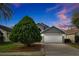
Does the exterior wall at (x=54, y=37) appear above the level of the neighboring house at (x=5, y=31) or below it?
below

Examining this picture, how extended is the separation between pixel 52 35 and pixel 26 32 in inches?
15.6

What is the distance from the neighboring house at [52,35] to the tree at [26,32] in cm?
9

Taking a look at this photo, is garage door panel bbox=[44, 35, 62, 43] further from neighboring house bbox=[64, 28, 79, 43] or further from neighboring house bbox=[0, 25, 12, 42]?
neighboring house bbox=[0, 25, 12, 42]

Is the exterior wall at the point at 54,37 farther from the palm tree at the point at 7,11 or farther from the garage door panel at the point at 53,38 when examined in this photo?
the palm tree at the point at 7,11

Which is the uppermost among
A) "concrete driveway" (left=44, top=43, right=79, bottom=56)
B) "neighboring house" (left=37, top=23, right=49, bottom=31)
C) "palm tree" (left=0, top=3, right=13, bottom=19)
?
"palm tree" (left=0, top=3, right=13, bottom=19)

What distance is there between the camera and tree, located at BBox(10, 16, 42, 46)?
4902mm

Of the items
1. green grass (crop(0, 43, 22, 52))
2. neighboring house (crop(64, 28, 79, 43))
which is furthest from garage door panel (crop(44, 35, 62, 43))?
green grass (crop(0, 43, 22, 52))

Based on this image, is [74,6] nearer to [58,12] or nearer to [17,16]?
[58,12]

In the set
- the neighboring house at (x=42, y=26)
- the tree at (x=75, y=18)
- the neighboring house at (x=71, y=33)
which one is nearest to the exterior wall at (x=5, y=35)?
the neighboring house at (x=42, y=26)

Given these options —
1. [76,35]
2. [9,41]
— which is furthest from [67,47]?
[9,41]

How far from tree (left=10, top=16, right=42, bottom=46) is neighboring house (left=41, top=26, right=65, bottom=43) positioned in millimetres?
87

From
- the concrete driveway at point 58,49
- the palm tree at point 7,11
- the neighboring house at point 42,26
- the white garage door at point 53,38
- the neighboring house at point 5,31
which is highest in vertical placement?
the palm tree at point 7,11

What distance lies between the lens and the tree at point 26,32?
16.1 feet

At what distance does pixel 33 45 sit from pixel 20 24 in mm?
369
